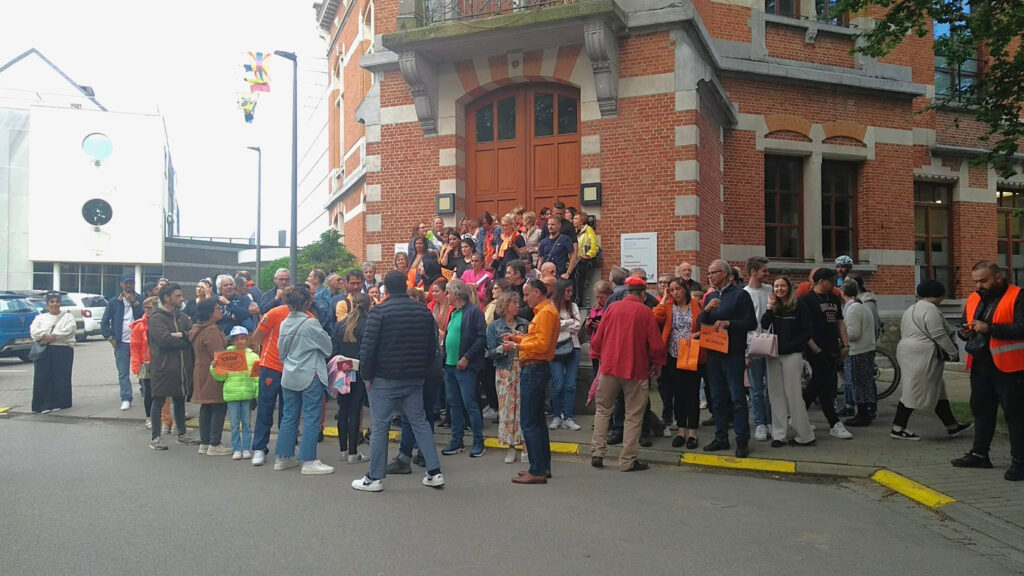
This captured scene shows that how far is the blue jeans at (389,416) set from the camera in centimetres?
661

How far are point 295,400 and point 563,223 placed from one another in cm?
504

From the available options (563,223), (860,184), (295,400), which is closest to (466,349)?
(295,400)

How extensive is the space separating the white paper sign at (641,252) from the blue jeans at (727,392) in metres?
4.54

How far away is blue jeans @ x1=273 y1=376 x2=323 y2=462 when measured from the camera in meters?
7.44

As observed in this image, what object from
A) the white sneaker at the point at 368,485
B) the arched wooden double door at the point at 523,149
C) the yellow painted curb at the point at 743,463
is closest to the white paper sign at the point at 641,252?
the arched wooden double door at the point at 523,149

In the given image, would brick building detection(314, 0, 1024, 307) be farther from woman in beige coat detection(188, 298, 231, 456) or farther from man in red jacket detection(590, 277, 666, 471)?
woman in beige coat detection(188, 298, 231, 456)

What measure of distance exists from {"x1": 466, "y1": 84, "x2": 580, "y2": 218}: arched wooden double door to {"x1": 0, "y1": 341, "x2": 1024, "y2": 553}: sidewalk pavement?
14.3 ft

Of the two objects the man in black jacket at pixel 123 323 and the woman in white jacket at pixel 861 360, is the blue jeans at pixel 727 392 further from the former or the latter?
the man in black jacket at pixel 123 323

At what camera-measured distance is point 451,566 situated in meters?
4.55

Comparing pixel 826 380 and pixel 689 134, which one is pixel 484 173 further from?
pixel 826 380

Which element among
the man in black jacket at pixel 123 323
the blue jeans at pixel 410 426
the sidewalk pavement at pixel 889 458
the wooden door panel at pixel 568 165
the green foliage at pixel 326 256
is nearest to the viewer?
the sidewalk pavement at pixel 889 458

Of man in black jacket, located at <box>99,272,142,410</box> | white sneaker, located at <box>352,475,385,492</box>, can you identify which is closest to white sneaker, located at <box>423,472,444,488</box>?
white sneaker, located at <box>352,475,385,492</box>

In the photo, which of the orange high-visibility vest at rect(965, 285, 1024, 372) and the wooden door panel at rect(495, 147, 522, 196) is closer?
the orange high-visibility vest at rect(965, 285, 1024, 372)

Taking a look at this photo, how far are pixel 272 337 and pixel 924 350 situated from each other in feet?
22.6
